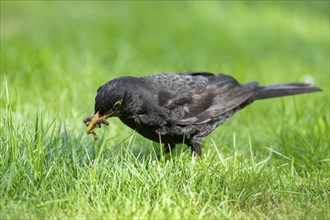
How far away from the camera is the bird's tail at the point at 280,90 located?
20.3 feet

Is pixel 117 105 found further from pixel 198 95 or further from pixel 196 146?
pixel 198 95

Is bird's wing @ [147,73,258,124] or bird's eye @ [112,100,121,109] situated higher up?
bird's eye @ [112,100,121,109]

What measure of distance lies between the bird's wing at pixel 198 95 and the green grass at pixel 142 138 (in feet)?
1.13

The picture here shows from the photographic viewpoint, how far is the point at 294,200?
13.8ft

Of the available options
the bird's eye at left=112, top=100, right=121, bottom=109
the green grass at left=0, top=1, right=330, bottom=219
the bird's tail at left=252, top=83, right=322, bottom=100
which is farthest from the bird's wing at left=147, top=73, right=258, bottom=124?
the bird's eye at left=112, top=100, right=121, bottom=109

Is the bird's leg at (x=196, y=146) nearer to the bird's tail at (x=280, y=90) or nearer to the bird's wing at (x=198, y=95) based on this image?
the bird's wing at (x=198, y=95)

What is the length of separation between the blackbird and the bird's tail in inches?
0.4

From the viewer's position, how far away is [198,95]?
556 centimetres

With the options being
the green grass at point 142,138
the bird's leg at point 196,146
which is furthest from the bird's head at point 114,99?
the bird's leg at point 196,146

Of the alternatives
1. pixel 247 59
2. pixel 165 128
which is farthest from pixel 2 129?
pixel 247 59

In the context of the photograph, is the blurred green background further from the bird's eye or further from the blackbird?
the bird's eye

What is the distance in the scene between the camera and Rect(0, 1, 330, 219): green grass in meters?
3.95

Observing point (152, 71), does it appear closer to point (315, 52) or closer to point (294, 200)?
point (315, 52)

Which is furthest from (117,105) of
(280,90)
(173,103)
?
(280,90)
